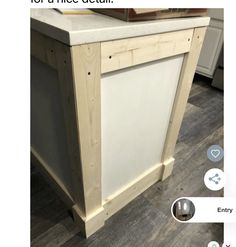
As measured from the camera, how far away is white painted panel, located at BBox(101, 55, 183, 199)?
0.72 meters

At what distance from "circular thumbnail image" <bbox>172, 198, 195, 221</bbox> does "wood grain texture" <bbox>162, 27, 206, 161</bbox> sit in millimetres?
234

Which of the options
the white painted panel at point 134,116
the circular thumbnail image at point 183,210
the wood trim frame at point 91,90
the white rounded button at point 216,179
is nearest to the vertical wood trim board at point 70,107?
the wood trim frame at point 91,90

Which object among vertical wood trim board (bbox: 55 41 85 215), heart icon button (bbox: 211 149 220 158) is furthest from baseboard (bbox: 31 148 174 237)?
heart icon button (bbox: 211 149 220 158)

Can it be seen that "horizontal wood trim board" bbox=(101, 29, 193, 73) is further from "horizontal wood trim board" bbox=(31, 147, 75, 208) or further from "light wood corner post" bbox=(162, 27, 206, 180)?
"horizontal wood trim board" bbox=(31, 147, 75, 208)

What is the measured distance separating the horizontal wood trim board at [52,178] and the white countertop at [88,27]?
2.19 ft

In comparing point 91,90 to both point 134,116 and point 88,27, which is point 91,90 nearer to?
point 88,27

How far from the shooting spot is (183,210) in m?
0.92

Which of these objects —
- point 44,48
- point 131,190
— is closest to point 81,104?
point 44,48

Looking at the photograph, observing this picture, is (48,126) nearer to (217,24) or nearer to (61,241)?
(61,241)

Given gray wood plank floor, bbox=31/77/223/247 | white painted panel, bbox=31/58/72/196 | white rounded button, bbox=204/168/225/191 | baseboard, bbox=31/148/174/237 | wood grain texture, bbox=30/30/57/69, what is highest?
wood grain texture, bbox=30/30/57/69

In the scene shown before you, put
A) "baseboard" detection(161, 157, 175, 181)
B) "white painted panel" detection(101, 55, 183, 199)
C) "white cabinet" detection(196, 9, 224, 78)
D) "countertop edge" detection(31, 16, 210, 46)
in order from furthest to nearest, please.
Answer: "white cabinet" detection(196, 9, 224, 78)
"baseboard" detection(161, 157, 175, 181)
"white painted panel" detection(101, 55, 183, 199)
"countertop edge" detection(31, 16, 210, 46)

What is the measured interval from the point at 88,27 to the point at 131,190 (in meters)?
0.74
